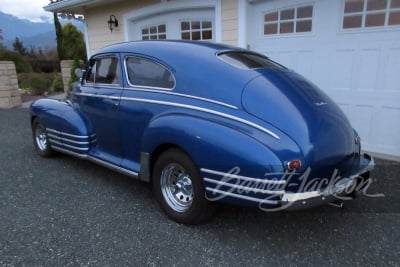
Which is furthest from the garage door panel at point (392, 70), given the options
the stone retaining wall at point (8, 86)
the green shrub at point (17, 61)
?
the green shrub at point (17, 61)

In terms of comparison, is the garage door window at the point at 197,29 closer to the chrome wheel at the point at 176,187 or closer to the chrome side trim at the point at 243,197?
the chrome wheel at the point at 176,187

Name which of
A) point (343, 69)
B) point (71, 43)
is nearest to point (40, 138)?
point (343, 69)

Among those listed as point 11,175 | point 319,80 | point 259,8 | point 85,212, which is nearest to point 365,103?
point 319,80

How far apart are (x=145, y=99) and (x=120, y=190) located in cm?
132

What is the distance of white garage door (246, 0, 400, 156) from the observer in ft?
15.1

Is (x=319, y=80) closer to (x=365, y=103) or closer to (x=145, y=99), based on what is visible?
(x=365, y=103)

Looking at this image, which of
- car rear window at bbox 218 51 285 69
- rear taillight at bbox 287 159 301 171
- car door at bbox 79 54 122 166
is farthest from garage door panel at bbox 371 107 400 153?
car door at bbox 79 54 122 166

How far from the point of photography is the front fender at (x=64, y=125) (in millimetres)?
4047

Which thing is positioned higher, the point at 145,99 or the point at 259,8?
the point at 259,8

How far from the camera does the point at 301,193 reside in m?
2.42

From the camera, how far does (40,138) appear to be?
5.20 m

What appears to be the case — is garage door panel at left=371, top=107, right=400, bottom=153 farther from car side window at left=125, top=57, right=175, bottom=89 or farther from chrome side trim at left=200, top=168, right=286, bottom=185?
car side window at left=125, top=57, right=175, bottom=89

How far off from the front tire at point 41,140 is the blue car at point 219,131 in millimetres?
1620

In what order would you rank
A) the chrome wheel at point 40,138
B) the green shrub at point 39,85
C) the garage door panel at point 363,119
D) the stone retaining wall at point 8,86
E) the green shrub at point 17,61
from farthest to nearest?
the green shrub at point 17,61 → the green shrub at point 39,85 → the stone retaining wall at point 8,86 → the chrome wheel at point 40,138 → the garage door panel at point 363,119
